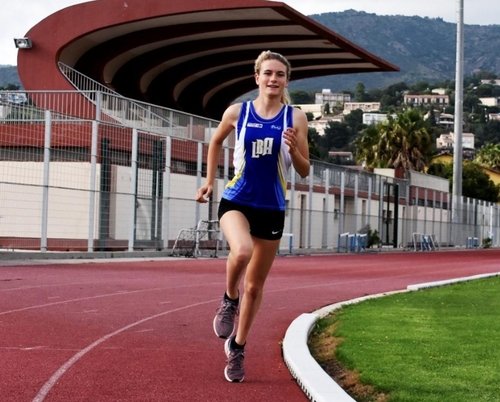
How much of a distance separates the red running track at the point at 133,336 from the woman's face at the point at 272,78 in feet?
6.66

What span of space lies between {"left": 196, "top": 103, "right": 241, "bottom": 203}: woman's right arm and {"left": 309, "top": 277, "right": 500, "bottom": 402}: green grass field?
5.49 ft

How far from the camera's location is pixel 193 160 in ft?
103

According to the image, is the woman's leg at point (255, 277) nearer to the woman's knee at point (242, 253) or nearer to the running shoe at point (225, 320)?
the running shoe at point (225, 320)

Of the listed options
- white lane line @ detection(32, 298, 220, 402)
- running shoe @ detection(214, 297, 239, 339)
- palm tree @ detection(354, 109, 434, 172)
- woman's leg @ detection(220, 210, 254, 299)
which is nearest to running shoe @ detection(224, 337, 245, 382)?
running shoe @ detection(214, 297, 239, 339)

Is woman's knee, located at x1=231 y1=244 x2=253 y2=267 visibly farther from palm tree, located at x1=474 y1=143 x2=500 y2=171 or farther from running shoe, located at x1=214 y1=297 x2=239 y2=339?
palm tree, located at x1=474 y1=143 x2=500 y2=171

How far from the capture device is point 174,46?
2178 inches

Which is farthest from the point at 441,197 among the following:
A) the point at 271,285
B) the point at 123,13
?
the point at 271,285

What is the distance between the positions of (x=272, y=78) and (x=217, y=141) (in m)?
0.60

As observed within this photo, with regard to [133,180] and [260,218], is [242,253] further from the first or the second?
[133,180]

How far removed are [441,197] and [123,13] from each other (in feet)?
80.0

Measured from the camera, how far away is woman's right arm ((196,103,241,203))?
7152 millimetres

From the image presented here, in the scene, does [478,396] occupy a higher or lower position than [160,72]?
lower

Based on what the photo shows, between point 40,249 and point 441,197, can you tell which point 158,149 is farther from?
point 441,197

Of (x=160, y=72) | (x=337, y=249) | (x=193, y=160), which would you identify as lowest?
(x=337, y=249)
